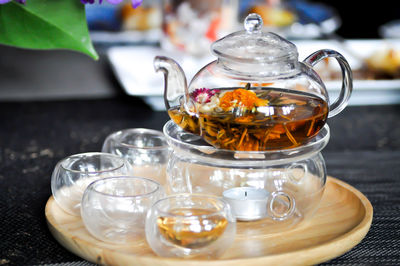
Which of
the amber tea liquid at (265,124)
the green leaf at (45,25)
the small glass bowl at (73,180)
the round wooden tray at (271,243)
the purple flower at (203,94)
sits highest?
the green leaf at (45,25)

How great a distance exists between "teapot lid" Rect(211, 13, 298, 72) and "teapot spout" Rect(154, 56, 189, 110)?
4cm

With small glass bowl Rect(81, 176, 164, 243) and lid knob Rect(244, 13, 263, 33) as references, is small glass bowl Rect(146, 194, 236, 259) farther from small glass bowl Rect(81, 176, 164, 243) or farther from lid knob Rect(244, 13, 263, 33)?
lid knob Rect(244, 13, 263, 33)

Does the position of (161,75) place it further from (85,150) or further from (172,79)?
(172,79)

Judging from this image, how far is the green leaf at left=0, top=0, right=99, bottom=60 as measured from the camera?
54cm

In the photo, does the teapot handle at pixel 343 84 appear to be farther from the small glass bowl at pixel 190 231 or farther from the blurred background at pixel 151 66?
the blurred background at pixel 151 66

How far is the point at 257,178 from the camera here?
500mm

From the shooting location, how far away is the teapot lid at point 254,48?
0.51 meters

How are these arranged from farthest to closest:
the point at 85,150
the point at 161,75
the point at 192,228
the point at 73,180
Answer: the point at 161,75
the point at 85,150
the point at 73,180
the point at 192,228

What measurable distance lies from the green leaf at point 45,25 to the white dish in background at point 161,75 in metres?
0.44

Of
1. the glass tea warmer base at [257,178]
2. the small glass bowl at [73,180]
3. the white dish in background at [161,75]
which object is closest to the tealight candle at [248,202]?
the glass tea warmer base at [257,178]

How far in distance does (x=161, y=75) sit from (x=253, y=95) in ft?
1.89

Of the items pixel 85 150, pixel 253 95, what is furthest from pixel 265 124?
pixel 85 150

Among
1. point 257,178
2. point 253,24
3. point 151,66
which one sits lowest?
point 151,66

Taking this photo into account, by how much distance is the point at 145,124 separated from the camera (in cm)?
94
